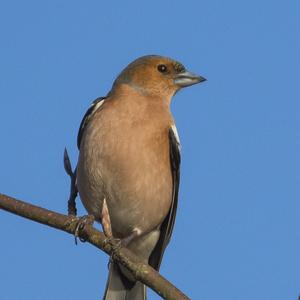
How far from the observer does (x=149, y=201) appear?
22.7 feet

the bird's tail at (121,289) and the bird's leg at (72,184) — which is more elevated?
the bird's leg at (72,184)

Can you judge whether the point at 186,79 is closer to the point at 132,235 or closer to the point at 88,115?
the point at 88,115

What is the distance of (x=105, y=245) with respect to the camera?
15.7 ft

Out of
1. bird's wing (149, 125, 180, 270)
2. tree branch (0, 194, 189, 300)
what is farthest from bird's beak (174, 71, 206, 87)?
tree branch (0, 194, 189, 300)

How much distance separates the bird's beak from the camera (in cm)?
789

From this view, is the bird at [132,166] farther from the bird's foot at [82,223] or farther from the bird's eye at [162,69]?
the bird's foot at [82,223]

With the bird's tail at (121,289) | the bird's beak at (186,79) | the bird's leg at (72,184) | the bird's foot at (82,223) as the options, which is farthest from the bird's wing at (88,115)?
the bird's foot at (82,223)

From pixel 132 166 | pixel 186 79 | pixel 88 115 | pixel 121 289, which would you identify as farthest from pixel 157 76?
pixel 121 289

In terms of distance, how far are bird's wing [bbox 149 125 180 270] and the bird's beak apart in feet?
3.06

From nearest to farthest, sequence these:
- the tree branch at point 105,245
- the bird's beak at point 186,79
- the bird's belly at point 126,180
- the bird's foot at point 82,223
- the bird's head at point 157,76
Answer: the tree branch at point 105,245 → the bird's foot at point 82,223 → the bird's belly at point 126,180 → the bird's head at point 157,76 → the bird's beak at point 186,79

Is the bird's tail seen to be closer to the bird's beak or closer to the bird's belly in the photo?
the bird's belly

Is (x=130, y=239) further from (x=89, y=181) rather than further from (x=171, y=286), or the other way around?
(x=171, y=286)

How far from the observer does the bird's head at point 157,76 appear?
7738 mm

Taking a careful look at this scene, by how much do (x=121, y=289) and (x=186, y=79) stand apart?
99.7 inches
